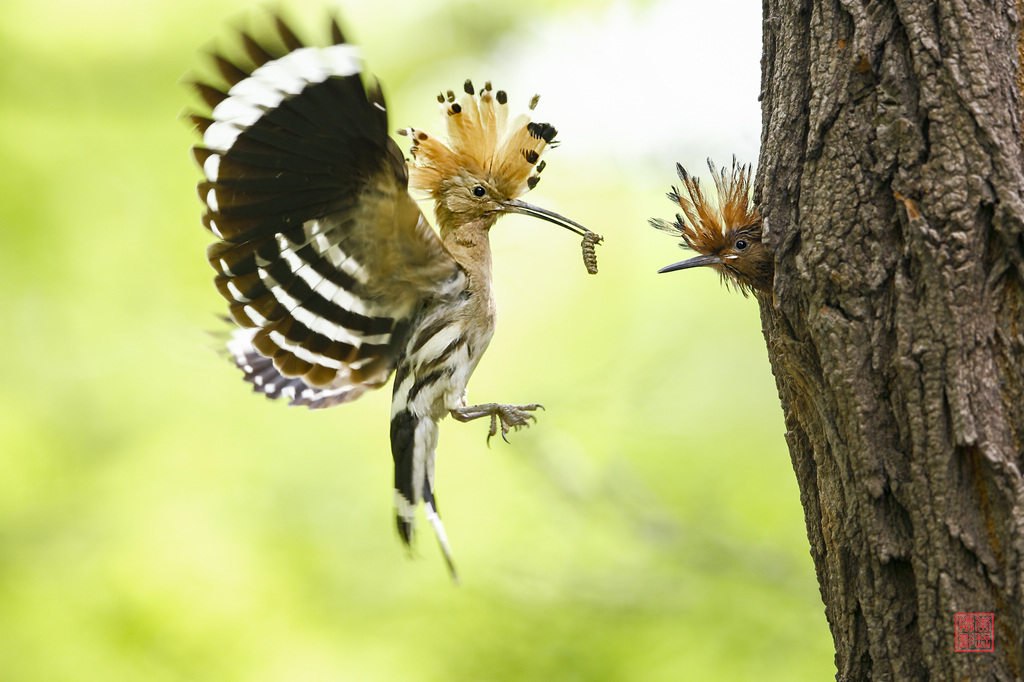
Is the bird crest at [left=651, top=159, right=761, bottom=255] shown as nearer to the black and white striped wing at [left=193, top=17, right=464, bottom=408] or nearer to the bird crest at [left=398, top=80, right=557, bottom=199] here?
the bird crest at [left=398, top=80, right=557, bottom=199]

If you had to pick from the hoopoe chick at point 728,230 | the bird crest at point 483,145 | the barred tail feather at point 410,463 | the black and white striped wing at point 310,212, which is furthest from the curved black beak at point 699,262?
the barred tail feather at point 410,463

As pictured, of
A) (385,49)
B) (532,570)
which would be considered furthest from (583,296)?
(385,49)

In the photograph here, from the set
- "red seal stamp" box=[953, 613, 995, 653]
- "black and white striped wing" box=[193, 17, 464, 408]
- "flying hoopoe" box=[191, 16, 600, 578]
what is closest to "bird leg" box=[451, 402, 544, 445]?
"flying hoopoe" box=[191, 16, 600, 578]

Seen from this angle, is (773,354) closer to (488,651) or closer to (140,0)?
(488,651)

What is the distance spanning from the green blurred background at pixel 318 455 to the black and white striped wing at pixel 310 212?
5.49 ft

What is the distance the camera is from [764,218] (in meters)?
1.39

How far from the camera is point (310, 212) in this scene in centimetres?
162

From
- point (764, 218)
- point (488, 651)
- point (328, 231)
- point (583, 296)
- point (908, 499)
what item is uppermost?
point (583, 296)

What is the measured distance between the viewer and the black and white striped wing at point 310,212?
1.47 metres

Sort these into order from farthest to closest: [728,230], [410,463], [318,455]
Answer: [318,455], [410,463], [728,230]

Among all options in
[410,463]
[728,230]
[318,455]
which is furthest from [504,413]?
[318,455]

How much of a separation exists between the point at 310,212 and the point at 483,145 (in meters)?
0.48

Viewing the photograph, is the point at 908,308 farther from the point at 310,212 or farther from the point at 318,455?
the point at 318,455

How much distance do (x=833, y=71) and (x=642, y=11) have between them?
2862 mm
